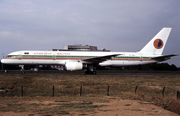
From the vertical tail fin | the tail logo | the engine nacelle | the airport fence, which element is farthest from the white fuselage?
the airport fence

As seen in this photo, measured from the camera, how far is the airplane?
109ft

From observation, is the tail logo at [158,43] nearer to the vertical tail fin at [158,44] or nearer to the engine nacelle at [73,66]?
the vertical tail fin at [158,44]

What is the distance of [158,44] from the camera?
128 feet

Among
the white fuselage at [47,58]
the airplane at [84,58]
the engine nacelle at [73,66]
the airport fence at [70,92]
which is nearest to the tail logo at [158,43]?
the airplane at [84,58]

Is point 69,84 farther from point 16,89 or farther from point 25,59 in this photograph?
point 25,59

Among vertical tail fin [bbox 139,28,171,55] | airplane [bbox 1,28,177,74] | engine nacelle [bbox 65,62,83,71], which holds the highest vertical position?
vertical tail fin [bbox 139,28,171,55]

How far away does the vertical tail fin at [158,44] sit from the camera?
38.8 meters

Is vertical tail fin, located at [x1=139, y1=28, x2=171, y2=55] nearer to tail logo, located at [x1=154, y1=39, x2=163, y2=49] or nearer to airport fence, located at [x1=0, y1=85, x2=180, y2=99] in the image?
tail logo, located at [x1=154, y1=39, x2=163, y2=49]

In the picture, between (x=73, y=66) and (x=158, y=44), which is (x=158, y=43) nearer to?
(x=158, y=44)

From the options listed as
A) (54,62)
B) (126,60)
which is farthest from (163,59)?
(54,62)

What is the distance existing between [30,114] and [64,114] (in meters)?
1.55

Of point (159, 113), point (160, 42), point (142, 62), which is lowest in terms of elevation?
point (159, 113)

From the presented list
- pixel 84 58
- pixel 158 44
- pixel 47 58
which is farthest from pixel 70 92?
pixel 158 44

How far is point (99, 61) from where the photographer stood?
112 ft
